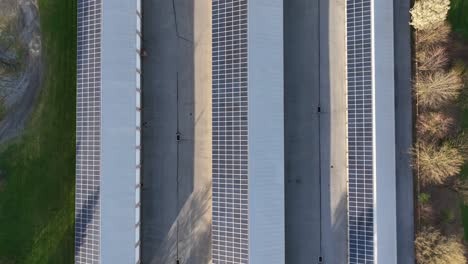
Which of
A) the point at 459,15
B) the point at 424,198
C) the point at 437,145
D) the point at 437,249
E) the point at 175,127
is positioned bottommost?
the point at 437,249

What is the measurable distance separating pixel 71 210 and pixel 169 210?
552cm

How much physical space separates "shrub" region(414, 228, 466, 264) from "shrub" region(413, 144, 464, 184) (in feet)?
9.56

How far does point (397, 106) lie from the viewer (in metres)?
16.5

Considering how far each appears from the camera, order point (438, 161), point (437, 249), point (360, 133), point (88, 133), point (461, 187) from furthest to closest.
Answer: point (461, 187) < point (438, 161) < point (437, 249) < point (360, 133) < point (88, 133)

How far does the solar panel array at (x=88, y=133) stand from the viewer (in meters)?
14.6

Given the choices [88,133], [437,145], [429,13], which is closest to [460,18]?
[429,13]

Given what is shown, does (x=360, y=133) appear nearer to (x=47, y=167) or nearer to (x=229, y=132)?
(x=229, y=132)

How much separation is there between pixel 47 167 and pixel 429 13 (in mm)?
21769

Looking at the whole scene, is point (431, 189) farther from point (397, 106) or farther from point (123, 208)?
point (123, 208)

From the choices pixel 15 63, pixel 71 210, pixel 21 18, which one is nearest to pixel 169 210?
pixel 71 210

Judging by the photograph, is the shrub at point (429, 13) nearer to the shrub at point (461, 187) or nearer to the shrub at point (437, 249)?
the shrub at point (461, 187)

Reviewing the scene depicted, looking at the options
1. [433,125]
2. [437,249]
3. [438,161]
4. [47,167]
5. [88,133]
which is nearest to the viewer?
[88,133]

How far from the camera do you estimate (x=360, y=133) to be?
15.0 meters

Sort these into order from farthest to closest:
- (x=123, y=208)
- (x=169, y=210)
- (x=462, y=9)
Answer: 1. (x=462, y=9)
2. (x=169, y=210)
3. (x=123, y=208)
